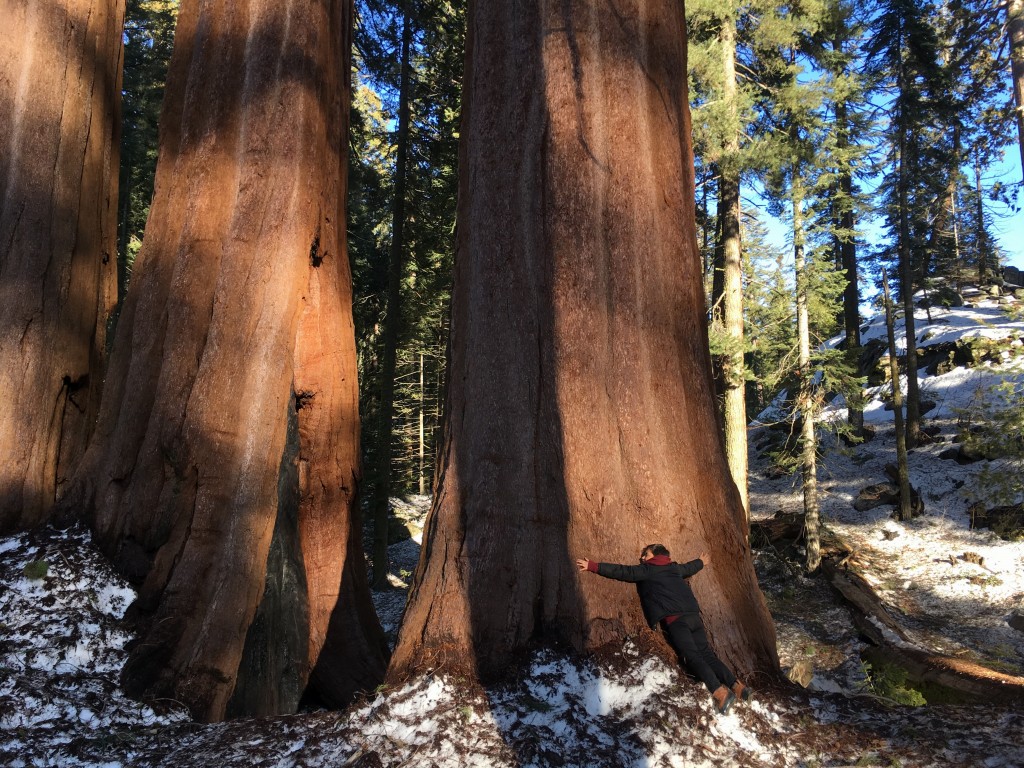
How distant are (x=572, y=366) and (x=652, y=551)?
3.57 ft

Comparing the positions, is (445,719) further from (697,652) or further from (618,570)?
(697,652)

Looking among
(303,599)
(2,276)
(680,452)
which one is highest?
(2,276)

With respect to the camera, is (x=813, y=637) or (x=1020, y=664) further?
(x=813, y=637)

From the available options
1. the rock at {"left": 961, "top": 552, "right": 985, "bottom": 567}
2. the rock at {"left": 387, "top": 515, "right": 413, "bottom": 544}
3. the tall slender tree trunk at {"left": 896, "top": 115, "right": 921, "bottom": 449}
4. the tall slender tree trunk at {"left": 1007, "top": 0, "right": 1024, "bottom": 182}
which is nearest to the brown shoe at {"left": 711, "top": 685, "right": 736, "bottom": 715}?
the tall slender tree trunk at {"left": 1007, "top": 0, "right": 1024, "bottom": 182}

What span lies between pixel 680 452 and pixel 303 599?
3.30 m

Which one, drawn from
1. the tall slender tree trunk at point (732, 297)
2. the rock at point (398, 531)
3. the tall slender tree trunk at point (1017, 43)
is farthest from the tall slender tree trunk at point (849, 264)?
the rock at point (398, 531)

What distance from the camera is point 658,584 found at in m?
3.62

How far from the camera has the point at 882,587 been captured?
14.8 metres

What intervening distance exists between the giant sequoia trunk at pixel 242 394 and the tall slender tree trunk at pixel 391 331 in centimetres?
821

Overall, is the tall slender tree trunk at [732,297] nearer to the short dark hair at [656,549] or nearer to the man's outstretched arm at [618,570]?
the short dark hair at [656,549]

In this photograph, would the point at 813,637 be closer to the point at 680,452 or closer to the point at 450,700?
the point at 680,452

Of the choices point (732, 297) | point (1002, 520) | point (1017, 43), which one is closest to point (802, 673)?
point (732, 297)

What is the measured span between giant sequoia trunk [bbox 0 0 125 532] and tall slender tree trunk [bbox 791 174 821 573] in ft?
44.5

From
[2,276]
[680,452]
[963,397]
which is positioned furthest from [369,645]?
[963,397]
